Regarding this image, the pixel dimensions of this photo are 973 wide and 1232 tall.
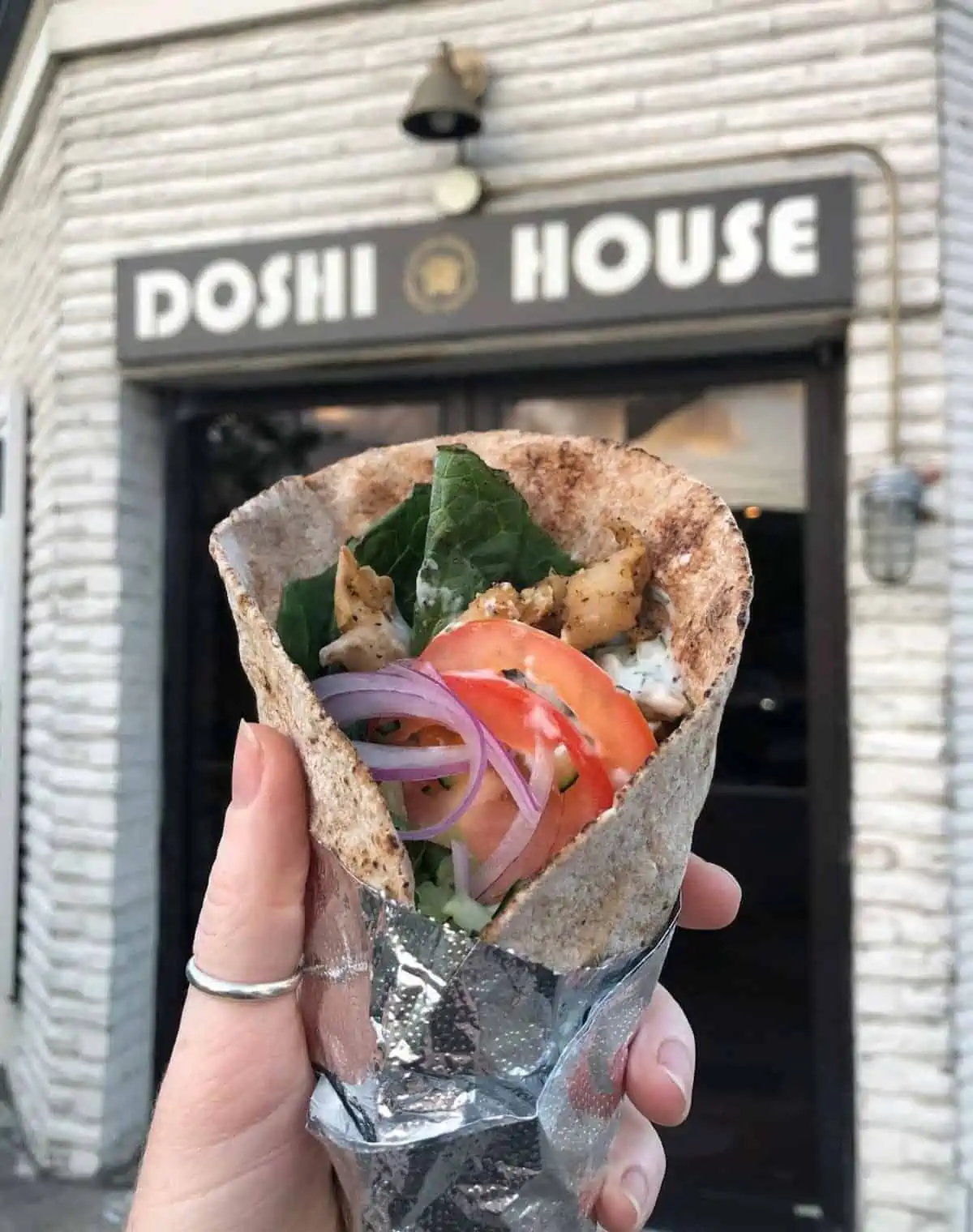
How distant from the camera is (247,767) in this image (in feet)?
4.16

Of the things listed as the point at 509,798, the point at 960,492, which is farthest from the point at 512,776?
the point at 960,492

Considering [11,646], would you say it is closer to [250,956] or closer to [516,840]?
[250,956]

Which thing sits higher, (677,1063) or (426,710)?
(426,710)

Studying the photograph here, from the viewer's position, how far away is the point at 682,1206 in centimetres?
338

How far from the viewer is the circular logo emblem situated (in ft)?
→ 10.6

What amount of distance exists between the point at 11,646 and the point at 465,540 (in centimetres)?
342

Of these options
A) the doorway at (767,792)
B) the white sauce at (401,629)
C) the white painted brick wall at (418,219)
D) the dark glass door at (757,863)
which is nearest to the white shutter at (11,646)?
the white painted brick wall at (418,219)

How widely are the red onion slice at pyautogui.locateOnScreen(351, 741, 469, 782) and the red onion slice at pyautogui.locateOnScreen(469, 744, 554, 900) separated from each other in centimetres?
9

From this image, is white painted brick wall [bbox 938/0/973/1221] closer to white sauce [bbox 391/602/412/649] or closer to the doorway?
the doorway

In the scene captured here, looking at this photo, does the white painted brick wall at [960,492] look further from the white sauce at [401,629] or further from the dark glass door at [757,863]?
the white sauce at [401,629]

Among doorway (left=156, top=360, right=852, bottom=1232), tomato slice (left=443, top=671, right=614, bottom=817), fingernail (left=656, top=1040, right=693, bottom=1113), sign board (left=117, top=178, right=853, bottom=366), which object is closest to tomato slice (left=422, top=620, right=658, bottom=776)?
tomato slice (left=443, top=671, right=614, bottom=817)

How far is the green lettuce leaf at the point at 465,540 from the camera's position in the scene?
1509 millimetres

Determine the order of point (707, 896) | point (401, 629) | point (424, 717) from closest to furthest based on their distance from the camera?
point (424, 717) → point (401, 629) → point (707, 896)

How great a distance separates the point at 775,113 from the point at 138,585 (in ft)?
8.99
